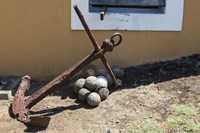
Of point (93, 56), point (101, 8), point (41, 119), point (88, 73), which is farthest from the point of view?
point (101, 8)

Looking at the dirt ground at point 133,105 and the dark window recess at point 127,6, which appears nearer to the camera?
the dirt ground at point 133,105

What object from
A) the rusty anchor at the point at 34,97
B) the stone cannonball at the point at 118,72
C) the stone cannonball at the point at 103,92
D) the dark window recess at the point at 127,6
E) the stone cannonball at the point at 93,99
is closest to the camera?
the rusty anchor at the point at 34,97

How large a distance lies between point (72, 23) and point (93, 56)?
2.71ft

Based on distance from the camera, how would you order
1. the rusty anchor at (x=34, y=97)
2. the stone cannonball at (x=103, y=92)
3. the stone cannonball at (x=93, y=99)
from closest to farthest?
the rusty anchor at (x=34, y=97) < the stone cannonball at (x=93, y=99) < the stone cannonball at (x=103, y=92)

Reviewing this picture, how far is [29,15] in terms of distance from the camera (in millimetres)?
5547

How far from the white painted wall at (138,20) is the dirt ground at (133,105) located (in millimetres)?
510

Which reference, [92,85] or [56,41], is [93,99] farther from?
[56,41]

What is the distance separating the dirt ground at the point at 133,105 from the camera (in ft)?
15.0

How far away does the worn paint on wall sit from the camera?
5547 millimetres

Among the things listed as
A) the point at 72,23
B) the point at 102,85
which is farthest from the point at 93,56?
the point at 72,23

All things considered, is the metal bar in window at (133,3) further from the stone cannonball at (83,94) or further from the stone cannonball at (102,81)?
the stone cannonball at (83,94)

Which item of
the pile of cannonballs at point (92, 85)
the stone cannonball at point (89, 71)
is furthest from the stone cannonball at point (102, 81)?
the stone cannonball at point (89, 71)

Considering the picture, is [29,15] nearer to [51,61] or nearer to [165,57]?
[51,61]

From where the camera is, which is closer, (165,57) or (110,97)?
(110,97)
